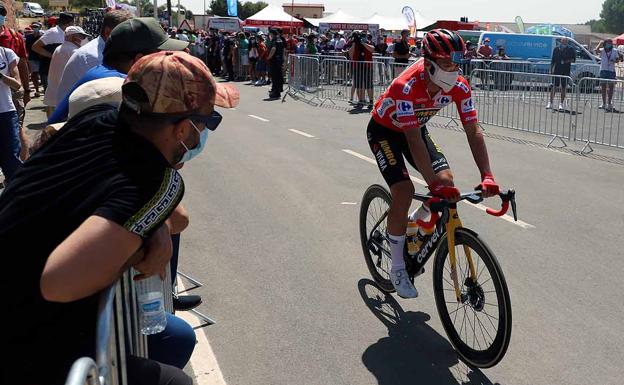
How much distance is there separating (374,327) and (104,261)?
3216mm

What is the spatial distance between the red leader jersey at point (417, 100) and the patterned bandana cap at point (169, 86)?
2665 millimetres

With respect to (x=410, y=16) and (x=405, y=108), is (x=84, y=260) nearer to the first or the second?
(x=405, y=108)

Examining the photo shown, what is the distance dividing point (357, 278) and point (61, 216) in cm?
404

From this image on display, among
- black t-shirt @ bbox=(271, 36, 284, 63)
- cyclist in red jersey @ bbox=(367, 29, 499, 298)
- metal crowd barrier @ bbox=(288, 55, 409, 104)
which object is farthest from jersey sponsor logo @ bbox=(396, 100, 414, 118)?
black t-shirt @ bbox=(271, 36, 284, 63)

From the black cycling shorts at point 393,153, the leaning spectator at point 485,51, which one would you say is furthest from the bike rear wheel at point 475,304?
the leaning spectator at point 485,51

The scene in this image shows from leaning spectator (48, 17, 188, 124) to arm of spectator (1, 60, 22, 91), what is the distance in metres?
3.68

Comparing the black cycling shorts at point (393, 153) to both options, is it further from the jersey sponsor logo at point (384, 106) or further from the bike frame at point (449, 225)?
the bike frame at point (449, 225)

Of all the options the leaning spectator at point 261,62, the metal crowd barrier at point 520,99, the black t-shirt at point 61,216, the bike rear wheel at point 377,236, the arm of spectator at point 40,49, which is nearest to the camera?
the black t-shirt at point 61,216

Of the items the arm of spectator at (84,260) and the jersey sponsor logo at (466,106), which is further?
the jersey sponsor logo at (466,106)

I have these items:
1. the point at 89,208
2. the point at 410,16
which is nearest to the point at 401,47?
the point at 89,208

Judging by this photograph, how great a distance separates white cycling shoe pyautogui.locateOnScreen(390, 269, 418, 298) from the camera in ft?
16.5

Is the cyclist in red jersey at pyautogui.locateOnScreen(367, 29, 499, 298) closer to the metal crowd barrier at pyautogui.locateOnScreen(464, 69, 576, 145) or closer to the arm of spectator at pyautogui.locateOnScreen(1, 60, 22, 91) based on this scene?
the arm of spectator at pyautogui.locateOnScreen(1, 60, 22, 91)

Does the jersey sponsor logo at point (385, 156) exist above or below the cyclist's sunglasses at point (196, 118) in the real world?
below

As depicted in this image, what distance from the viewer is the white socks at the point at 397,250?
16.6 feet
